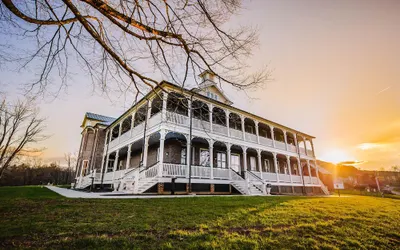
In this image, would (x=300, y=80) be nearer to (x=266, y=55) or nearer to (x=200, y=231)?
(x=266, y=55)

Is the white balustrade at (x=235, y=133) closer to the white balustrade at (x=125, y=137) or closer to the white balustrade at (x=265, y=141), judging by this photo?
the white balustrade at (x=265, y=141)

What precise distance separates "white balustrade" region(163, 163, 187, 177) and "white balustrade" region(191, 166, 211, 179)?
0.72 m

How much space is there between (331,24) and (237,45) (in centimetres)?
421

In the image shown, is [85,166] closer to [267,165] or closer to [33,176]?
[267,165]

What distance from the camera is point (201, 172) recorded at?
1349 cm

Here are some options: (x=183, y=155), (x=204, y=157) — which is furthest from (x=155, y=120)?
(x=204, y=157)

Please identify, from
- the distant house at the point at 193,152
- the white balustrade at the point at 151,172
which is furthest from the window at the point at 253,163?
the white balustrade at the point at 151,172

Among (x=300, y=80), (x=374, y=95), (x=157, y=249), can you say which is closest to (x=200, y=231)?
(x=157, y=249)

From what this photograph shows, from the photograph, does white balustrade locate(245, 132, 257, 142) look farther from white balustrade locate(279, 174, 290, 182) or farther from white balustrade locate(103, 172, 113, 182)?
white balustrade locate(103, 172, 113, 182)

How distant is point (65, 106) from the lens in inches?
207

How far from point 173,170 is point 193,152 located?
4018 millimetres

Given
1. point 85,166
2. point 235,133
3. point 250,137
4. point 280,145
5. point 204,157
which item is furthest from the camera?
point 85,166

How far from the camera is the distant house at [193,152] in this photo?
1213cm

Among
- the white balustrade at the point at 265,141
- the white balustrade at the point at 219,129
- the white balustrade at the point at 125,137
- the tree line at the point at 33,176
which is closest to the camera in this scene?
the white balustrade at the point at 219,129
